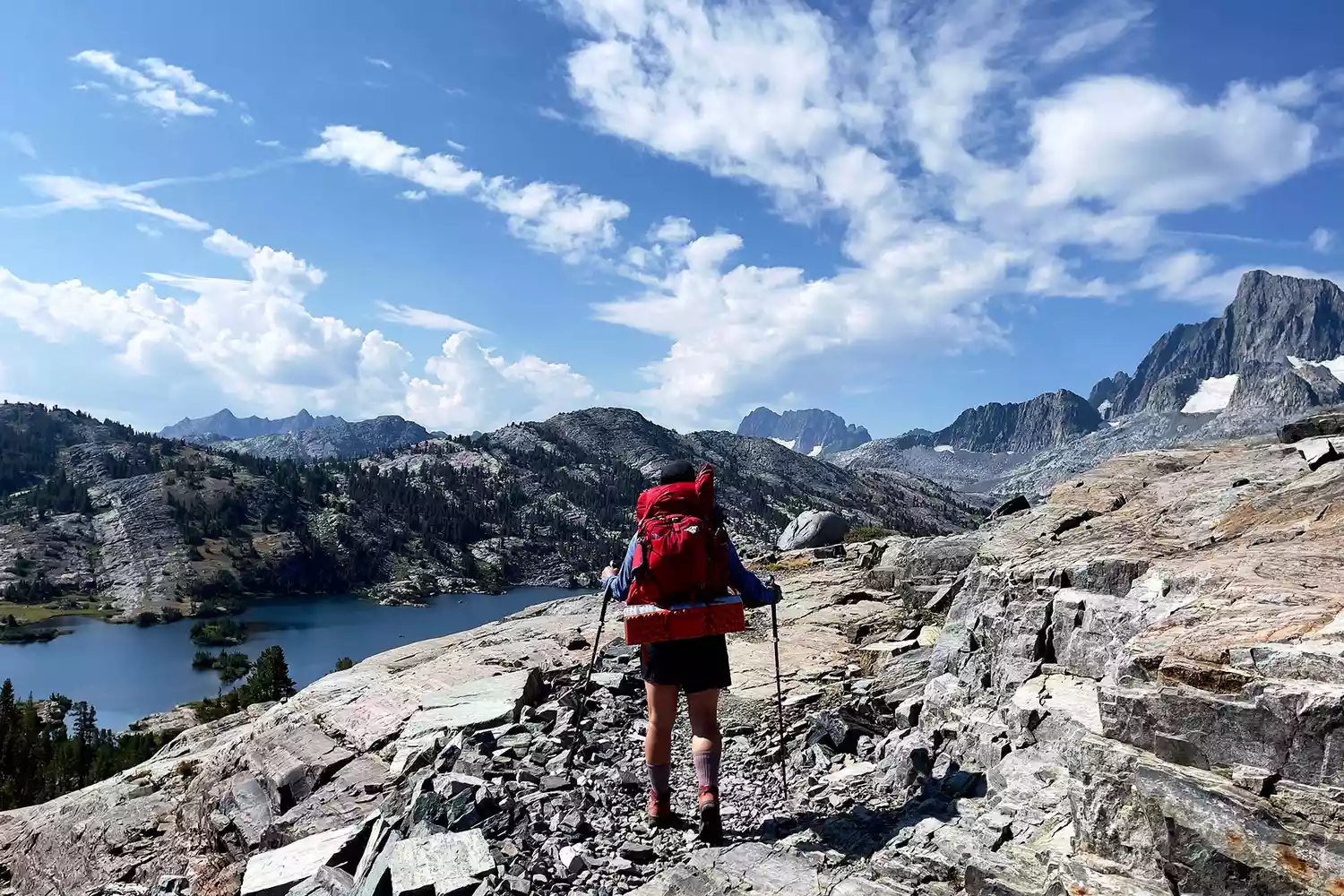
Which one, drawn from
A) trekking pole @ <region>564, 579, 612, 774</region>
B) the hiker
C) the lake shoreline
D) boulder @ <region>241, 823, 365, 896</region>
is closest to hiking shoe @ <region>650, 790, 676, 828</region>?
the hiker

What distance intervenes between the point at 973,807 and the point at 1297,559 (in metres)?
4.17

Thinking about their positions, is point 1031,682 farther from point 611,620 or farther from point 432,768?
point 611,620

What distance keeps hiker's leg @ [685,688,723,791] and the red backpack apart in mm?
1142

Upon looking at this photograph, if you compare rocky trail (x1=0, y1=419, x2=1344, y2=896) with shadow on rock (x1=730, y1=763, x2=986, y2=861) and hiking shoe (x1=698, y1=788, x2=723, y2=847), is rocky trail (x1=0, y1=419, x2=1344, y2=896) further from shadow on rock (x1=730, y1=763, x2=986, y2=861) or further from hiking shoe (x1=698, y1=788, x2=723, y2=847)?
hiking shoe (x1=698, y1=788, x2=723, y2=847)

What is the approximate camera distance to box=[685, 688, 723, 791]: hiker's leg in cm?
790

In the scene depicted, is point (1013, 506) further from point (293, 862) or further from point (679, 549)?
point (293, 862)

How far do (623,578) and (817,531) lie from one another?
31722mm

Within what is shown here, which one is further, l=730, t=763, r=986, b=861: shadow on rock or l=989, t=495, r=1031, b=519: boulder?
→ l=989, t=495, r=1031, b=519: boulder

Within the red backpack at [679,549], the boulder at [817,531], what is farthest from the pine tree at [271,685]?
the red backpack at [679,549]

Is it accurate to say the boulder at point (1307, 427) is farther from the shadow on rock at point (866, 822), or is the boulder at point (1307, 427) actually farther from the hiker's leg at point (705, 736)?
the hiker's leg at point (705, 736)

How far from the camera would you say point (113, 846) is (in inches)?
560

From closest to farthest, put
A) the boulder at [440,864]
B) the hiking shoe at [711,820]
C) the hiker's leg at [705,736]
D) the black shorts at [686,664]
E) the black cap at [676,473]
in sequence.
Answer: the boulder at [440,864] < the hiking shoe at [711,820] < the hiker's leg at [705,736] < the black shorts at [686,664] < the black cap at [676,473]

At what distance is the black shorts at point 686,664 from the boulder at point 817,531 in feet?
99.3

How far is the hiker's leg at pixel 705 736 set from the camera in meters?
7.90
